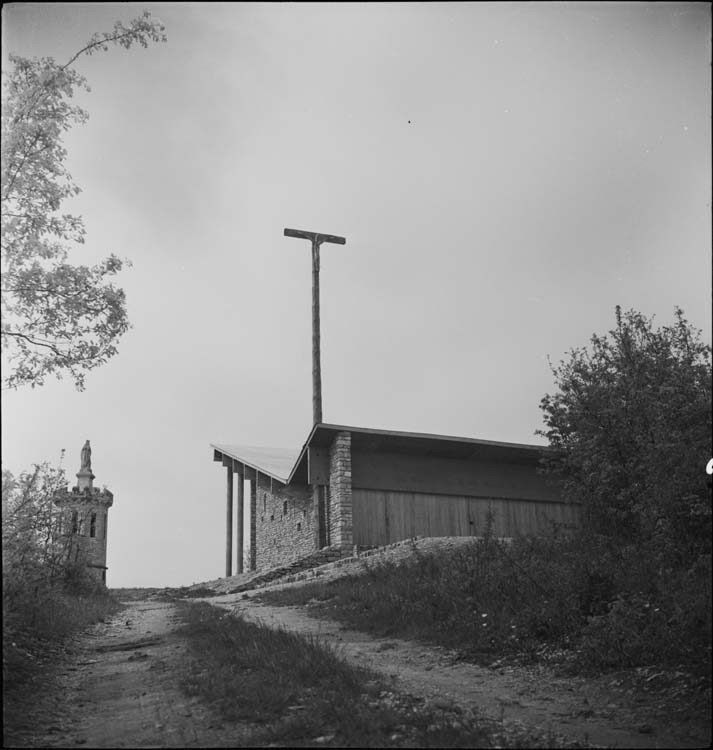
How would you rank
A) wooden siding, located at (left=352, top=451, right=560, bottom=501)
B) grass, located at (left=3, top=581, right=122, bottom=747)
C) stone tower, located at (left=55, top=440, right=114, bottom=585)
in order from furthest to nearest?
1. stone tower, located at (left=55, top=440, right=114, bottom=585)
2. wooden siding, located at (left=352, top=451, right=560, bottom=501)
3. grass, located at (left=3, top=581, right=122, bottom=747)

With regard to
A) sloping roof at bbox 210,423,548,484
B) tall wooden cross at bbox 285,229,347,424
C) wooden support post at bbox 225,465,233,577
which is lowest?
wooden support post at bbox 225,465,233,577

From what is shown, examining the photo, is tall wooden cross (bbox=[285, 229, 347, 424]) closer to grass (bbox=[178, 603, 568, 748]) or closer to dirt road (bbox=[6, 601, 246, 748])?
dirt road (bbox=[6, 601, 246, 748])

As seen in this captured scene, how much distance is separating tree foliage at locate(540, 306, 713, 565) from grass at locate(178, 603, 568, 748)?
3077 millimetres

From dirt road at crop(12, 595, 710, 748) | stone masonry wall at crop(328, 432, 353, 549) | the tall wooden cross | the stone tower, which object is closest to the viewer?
dirt road at crop(12, 595, 710, 748)

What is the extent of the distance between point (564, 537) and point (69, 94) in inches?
351

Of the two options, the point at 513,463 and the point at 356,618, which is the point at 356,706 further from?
the point at 513,463

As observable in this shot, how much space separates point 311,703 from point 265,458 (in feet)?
74.8

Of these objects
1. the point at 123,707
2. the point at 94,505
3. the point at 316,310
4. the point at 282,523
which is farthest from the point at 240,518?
the point at 123,707

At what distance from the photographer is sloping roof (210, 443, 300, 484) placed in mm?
24362

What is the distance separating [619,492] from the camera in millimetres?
15094

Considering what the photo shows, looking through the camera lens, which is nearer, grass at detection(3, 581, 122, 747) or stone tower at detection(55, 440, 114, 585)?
grass at detection(3, 581, 122, 747)

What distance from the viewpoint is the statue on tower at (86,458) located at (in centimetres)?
2326

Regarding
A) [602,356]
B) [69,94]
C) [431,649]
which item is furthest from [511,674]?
[602,356]

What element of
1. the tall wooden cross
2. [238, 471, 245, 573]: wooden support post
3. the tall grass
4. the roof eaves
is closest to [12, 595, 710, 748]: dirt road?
the tall grass
